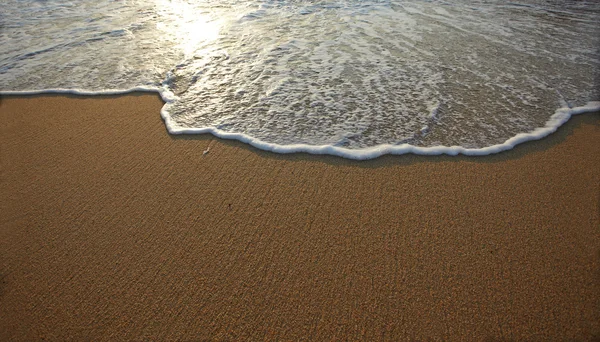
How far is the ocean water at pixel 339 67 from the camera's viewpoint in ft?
8.90

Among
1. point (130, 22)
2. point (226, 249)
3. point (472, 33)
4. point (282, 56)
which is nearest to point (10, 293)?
point (226, 249)

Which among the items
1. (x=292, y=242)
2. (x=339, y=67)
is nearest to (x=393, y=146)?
(x=292, y=242)

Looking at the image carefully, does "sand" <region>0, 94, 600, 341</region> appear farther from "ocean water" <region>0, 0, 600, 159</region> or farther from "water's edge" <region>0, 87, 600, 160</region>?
"ocean water" <region>0, 0, 600, 159</region>

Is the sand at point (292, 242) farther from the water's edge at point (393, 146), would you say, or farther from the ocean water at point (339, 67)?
the ocean water at point (339, 67)

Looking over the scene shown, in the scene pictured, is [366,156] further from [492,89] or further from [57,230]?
[57,230]

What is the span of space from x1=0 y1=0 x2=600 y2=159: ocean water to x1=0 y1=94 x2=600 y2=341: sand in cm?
28

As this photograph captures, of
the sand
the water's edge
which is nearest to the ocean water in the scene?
the water's edge

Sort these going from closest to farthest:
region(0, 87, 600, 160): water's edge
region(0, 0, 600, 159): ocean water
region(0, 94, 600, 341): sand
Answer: region(0, 94, 600, 341): sand
region(0, 87, 600, 160): water's edge
region(0, 0, 600, 159): ocean water

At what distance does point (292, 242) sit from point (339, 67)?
239 cm

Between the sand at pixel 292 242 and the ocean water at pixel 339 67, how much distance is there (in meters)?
0.28

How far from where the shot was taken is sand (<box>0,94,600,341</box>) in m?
1.50

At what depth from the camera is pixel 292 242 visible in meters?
1.85

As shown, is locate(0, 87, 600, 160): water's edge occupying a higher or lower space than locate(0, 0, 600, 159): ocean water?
lower

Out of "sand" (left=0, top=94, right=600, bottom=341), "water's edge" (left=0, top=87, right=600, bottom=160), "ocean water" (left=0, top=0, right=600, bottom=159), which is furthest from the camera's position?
"ocean water" (left=0, top=0, right=600, bottom=159)
